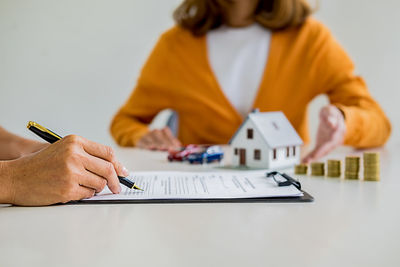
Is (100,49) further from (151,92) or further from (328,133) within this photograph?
(328,133)

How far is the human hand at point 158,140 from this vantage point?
1.47 metres

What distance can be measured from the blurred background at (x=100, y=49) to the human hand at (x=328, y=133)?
1165 millimetres

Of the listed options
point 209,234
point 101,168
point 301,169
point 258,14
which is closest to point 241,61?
point 258,14

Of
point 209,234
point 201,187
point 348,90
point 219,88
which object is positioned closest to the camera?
point 209,234

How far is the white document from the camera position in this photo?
2.21 ft

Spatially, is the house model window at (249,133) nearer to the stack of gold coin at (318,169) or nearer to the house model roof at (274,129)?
the house model roof at (274,129)

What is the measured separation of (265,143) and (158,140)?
577mm

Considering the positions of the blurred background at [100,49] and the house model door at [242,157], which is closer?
the house model door at [242,157]

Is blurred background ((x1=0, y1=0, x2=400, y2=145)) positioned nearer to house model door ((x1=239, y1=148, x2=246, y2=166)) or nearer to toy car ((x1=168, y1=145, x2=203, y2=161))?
toy car ((x1=168, y1=145, x2=203, y2=161))

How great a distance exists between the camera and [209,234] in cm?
50

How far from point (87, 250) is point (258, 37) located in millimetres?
1461

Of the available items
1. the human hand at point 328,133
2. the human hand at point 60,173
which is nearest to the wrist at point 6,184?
the human hand at point 60,173

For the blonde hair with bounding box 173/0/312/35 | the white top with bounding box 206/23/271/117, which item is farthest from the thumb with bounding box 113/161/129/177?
the blonde hair with bounding box 173/0/312/35

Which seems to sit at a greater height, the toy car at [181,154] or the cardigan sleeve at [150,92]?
the cardigan sleeve at [150,92]
